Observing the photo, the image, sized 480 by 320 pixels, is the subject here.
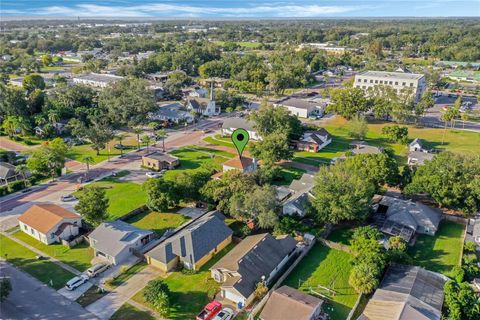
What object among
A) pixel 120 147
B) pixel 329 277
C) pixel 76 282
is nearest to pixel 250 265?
pixel 329 277

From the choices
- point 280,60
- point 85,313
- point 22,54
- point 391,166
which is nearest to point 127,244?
point 85,313

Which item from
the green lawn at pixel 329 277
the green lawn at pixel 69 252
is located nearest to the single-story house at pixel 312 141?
the green lawn at pixel 329 277

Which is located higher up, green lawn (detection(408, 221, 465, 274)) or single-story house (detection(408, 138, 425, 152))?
single-story house (detection(408, 138, 425, 152))

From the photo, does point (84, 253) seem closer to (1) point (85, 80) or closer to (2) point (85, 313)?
(2) point (85, 313)

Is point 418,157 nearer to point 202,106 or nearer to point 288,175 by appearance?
point 288,175

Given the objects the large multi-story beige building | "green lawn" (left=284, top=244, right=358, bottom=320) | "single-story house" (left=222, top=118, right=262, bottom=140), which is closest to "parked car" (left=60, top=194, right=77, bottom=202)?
"green lawn" (left=284, top=244, right=358, bottom=320)

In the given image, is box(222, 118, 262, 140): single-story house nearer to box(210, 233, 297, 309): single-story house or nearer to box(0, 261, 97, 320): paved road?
box(210, 233, 297, 309): single-story house
